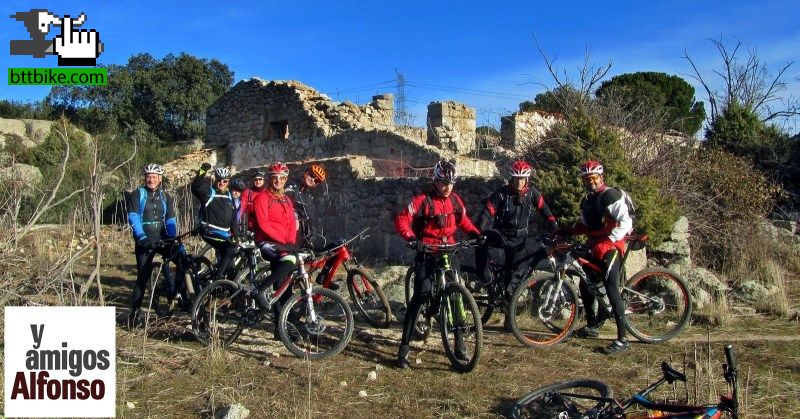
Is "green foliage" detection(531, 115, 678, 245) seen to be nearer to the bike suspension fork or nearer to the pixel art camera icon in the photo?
the bike suspension fork

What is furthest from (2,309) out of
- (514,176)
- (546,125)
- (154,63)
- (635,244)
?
(154,63)

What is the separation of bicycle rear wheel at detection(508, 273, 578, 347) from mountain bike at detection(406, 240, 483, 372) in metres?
0.71

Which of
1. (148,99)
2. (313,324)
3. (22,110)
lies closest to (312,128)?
(313,324)

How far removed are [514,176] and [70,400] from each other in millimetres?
4436

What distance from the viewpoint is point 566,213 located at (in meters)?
9.16

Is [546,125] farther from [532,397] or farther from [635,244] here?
[532,397]

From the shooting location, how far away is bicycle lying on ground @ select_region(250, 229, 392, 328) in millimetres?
7562

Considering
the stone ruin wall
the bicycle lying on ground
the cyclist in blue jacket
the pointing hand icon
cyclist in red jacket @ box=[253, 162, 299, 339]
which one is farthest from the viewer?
the stone ruin wall

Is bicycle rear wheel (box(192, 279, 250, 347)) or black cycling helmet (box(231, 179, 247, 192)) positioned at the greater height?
black cycling helmet (box(231, 179, 247, 192))

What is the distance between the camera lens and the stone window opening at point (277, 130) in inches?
892

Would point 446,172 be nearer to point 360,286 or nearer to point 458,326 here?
point 458,326

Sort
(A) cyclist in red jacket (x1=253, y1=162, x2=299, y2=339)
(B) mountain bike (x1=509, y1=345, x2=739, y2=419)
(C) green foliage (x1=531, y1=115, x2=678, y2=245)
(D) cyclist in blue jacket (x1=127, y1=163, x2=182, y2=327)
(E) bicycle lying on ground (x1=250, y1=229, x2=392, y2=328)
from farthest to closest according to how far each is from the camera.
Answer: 1. (C) green foliage (x1=531, y1=115, x2=678, y2=245)
2. (D) cyclist in blue jacket (x1=127, y1=163, x2=182, y2=327)
3. (E) bicycle lying on ground (x1=250, y1=229, x2=392, y2=328)
4. (A) cyclist in red jacket (x1=253, y1=162, x2=299, y2=339)
5. (B) mountain bike (x1=509, y1=345, x2=739, y2=419)

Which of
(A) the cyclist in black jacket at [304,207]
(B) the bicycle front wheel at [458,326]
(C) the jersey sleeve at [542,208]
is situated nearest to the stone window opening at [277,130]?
(A) the cyclist in black jacket at [304,207]

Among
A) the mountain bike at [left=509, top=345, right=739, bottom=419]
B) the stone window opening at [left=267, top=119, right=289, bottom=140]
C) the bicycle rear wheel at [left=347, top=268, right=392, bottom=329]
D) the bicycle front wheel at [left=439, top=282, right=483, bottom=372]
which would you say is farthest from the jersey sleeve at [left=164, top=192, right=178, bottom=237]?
the stone window opening at [left=267, top=119, right=289, bottom=140]
